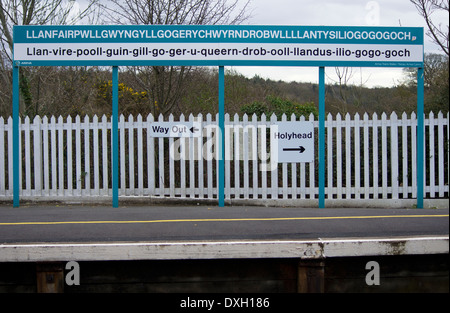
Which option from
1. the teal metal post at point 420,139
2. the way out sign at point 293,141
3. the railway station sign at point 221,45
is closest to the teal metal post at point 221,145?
the railway station sign at point 221,45

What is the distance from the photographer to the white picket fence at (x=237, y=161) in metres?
9.55

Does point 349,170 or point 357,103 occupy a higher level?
point 357,103

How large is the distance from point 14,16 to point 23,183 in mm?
5018

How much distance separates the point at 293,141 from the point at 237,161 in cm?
120

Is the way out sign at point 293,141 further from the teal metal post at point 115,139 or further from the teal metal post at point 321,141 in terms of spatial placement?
the teal metal post at point 115,139

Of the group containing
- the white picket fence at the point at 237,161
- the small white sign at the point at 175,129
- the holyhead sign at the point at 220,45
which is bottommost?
the white picket fence at the point at 237,161

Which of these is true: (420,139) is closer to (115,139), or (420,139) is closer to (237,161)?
(237,161)

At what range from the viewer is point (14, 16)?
12469mm

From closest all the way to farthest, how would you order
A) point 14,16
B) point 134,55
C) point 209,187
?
A: point 134,55 < point 209,187 < point 14,16

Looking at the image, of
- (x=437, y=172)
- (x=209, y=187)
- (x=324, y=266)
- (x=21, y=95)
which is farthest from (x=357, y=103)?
(x=324, y=266)

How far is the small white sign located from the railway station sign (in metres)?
1.27

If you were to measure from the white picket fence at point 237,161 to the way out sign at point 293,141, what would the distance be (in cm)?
16

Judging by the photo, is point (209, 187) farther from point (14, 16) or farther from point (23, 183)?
point (14, 16)

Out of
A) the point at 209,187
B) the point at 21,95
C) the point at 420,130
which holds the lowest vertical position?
the point at 209,187
